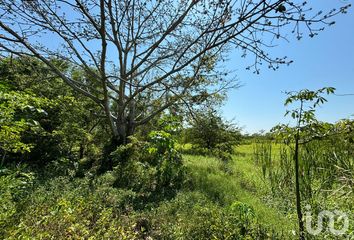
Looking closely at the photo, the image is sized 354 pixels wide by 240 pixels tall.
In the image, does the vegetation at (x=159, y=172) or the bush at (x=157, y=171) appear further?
the bush at (x=157, y=171)

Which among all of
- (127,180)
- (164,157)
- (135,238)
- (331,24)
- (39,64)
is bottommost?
(135,238)

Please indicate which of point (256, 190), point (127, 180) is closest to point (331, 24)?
point (256, 190)

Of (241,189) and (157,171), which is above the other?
(157,171)

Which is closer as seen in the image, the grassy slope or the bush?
the grassy slope

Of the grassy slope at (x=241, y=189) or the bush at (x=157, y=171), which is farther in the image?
the bush at (x=157, y=171)

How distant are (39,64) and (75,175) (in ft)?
15.6

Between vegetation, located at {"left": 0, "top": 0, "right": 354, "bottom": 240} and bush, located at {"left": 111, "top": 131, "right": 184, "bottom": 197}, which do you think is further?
bush, located at {"left": 111, "top": 131, "right": 184, "bottom": 197}

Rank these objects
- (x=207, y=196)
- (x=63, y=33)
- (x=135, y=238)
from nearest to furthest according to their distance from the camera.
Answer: (x=135, y=238)
(x=207, y=196)
(x=63, y=33)

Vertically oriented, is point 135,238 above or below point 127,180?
below

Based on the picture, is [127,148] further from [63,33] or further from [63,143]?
[63,33]

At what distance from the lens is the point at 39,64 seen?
9.59 m

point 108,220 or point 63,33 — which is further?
point 63,33

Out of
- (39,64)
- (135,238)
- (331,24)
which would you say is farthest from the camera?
(39,64)

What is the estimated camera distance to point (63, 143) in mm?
8242
